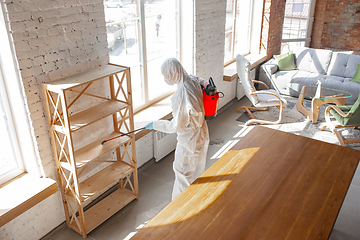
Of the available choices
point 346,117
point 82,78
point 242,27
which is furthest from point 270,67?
point 82,78

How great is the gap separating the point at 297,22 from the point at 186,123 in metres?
6.40

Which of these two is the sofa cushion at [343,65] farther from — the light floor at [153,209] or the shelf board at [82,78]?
the shelf board at [82,78]

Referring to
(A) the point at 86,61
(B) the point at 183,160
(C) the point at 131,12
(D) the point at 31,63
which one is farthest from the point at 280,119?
(D) the point at 31,63

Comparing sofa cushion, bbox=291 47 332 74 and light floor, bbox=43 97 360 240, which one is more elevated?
sofa cushion, bbox=291 47 332 74

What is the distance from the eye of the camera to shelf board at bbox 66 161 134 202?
3074mm

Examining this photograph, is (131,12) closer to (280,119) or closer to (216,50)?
(216,50)

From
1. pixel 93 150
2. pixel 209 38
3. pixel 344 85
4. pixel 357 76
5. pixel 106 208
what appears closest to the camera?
pixel 93 150

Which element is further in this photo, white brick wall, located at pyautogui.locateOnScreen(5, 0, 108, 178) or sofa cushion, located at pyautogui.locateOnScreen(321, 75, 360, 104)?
sofa cushion, located at pyautogui.locateOnScreen(321, 75, 360, 104)

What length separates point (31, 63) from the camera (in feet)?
→ 8.36

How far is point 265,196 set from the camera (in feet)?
7.22

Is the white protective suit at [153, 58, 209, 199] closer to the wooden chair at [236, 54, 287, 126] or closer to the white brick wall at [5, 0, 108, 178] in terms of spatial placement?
the white brick wall at [5, 0, 108, 178]

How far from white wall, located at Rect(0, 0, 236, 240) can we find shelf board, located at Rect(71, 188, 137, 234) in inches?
10.6

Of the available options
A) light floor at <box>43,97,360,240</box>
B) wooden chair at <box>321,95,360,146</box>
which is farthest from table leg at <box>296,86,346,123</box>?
light floor at <box>43,97,360,240</box>

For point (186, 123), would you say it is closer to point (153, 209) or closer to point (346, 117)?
point (153, 209)
